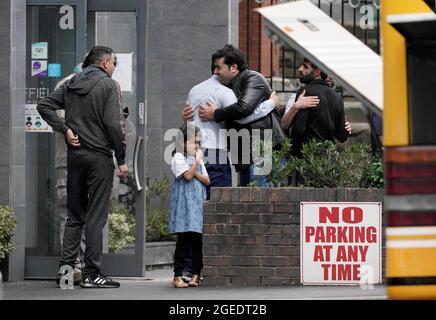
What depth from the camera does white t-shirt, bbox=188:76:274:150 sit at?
40.1 feet

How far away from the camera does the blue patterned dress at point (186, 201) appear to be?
1177 cm

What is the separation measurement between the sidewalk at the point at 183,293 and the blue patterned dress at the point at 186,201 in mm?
560

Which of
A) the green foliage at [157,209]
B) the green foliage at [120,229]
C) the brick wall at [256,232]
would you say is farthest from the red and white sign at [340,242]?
the green foliage at [157,209]

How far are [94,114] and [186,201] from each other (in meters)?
1.12

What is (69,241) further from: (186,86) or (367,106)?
(367,106)

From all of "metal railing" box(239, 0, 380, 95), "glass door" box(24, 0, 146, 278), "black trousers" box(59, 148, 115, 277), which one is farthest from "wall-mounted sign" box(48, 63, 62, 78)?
"metal railing" box(239, 0, 380, 95)

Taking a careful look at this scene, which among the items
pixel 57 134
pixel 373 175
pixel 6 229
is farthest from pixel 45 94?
pixel 373 175

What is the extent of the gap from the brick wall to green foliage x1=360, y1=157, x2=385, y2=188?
0.89 feet

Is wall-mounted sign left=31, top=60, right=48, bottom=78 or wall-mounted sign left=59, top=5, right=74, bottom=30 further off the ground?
wall-mounted sign left=59, top=5, right=74, bottom=30

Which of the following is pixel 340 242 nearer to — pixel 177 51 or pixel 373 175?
pixel 373 175

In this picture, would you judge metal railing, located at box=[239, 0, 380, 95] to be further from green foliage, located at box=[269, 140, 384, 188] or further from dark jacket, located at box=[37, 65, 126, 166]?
dark jacket, located at box=[37, 65, 126, 166]

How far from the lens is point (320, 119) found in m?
12.5
